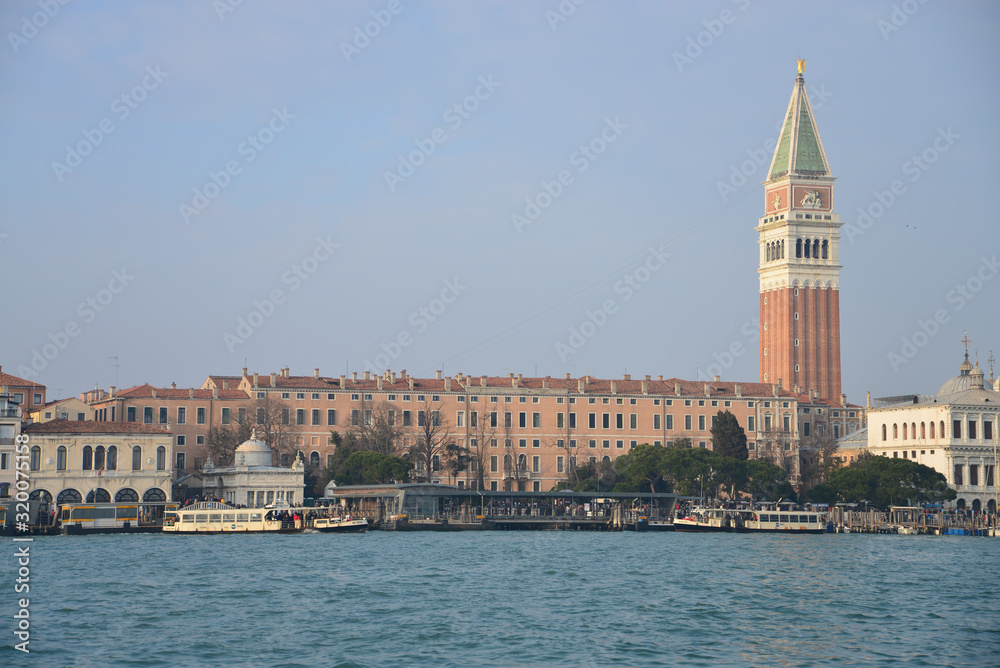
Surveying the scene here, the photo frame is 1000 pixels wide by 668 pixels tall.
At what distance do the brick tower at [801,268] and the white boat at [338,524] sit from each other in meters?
45.5

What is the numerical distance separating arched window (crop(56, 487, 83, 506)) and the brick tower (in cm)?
5230

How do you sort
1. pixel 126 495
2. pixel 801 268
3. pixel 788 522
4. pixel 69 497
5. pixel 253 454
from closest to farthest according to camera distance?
pixel 788 522
pixel 69 497
pixel 126 495
pixel 253 454
pixel 801 268

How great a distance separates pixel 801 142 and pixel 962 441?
1251 inches

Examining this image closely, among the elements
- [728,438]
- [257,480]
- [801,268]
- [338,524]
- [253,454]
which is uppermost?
[801,268]

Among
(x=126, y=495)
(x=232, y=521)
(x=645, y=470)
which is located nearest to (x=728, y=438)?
(x=645, y=470)

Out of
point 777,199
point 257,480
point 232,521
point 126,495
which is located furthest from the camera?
point 777,199

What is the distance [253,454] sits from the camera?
233ft

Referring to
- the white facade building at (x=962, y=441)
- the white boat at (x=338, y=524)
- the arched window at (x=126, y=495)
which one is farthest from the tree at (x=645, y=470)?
the arched window at (x=126, y=495)

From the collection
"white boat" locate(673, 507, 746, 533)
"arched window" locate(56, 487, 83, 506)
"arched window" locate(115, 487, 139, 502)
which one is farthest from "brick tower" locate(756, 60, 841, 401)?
"arched window" locate(56, 487, 83, 506)

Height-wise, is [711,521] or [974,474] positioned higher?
[974,474]

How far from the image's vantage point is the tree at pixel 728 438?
7969 cm

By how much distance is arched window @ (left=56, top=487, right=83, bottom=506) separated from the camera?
65.6 metres

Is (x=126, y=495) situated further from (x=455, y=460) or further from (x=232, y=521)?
(x=455, y=460)

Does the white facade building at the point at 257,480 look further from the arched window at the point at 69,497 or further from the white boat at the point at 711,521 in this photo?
the white boat at the point at 711,521
